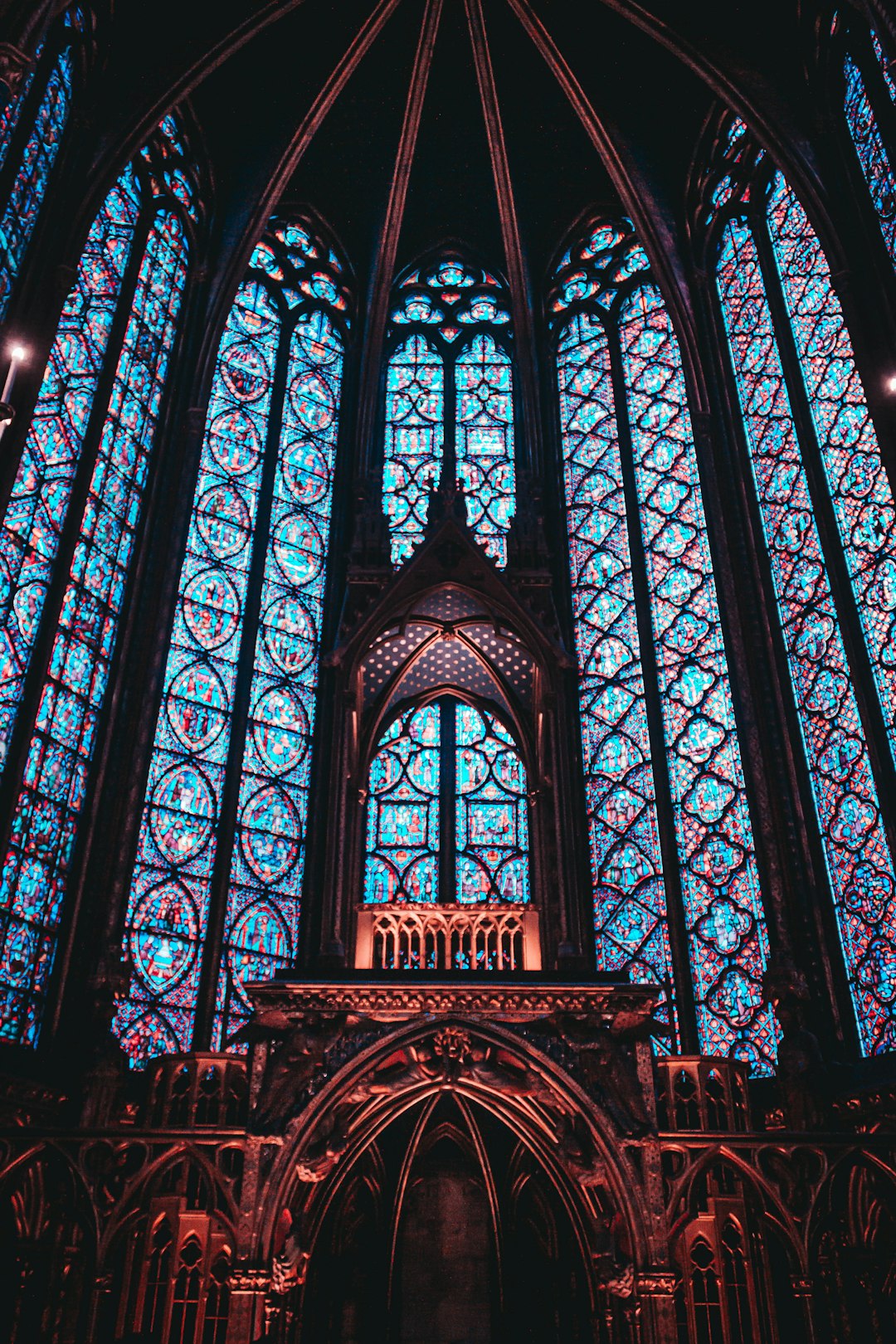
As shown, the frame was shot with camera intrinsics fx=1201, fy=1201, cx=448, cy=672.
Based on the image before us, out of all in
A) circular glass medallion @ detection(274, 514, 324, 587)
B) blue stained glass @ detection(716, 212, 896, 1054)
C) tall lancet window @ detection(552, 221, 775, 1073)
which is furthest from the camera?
circular glass medallion @ detection(274, 514, 324, 587)

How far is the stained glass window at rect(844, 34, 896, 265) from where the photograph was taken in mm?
10914

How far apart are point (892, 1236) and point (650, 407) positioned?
31.6ft

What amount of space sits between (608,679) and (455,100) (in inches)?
334

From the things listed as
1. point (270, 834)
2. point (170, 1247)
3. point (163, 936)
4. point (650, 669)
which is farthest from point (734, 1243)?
point (650, 669)

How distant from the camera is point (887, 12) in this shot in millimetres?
9562

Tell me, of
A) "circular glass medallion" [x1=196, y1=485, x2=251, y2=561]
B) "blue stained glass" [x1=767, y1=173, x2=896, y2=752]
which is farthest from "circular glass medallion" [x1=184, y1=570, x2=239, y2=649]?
"blue stained glass" [x1=767, y1=173, x2=896, y2=752]

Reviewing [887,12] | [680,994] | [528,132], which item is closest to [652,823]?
[680,994]

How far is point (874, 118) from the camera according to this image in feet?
37.2

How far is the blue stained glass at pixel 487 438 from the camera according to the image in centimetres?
1489

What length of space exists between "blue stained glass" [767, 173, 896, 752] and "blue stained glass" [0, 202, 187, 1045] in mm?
6971

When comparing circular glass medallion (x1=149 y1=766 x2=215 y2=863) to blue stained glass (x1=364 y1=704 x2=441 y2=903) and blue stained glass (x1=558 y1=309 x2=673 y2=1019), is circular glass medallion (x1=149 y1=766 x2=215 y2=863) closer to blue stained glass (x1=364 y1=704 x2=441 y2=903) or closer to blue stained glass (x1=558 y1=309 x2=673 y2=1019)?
blue stained glass (x1=364 y1=704 x2=441 y2=903)

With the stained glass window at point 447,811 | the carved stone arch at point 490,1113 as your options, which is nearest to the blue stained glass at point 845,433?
the stained glass window at point 447,811

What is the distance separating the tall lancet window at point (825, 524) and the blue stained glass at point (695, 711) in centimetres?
97

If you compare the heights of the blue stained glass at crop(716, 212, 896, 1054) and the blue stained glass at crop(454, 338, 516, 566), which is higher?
the blue stained glass at crop(454, 338, 516, 566)
